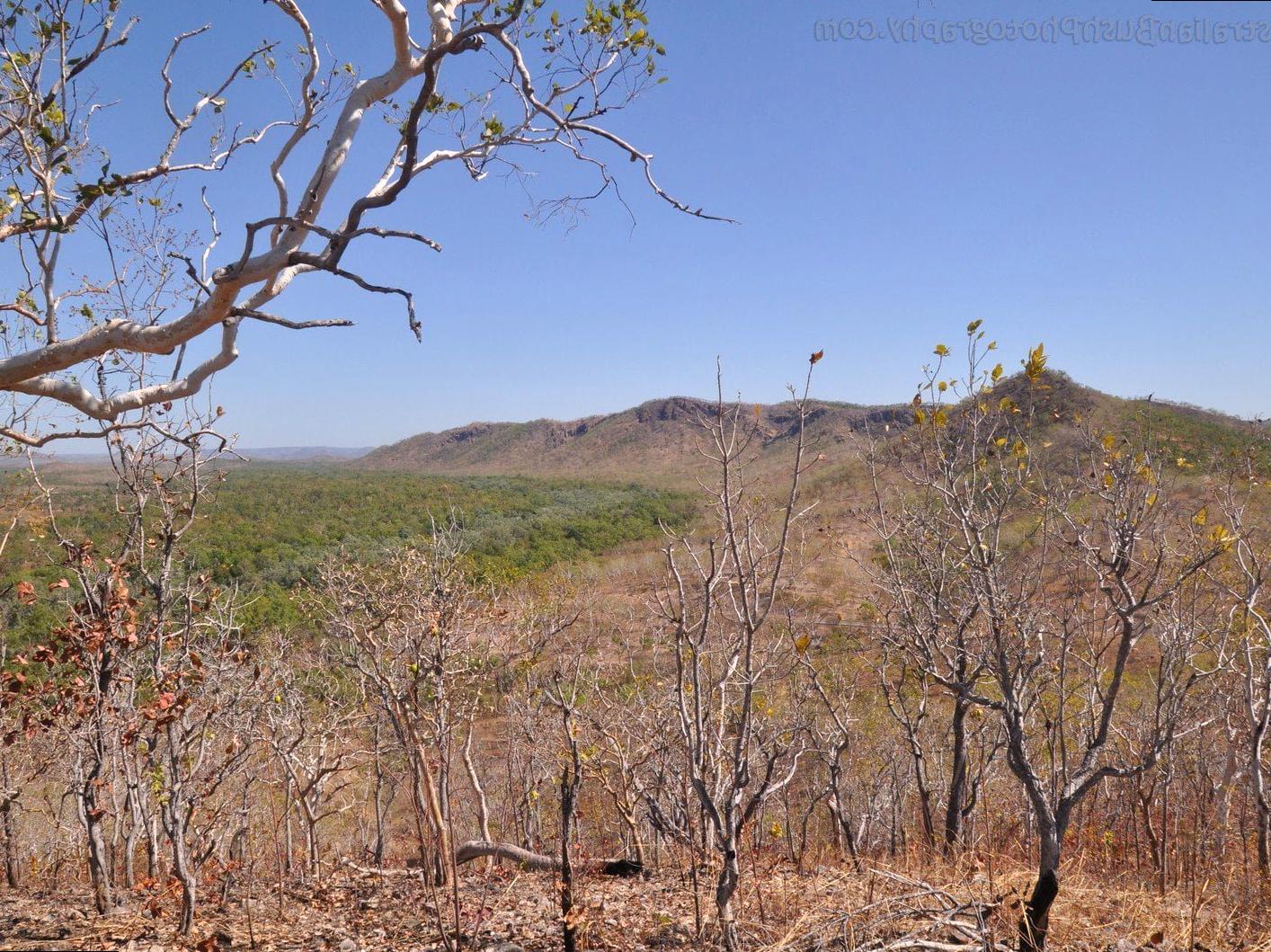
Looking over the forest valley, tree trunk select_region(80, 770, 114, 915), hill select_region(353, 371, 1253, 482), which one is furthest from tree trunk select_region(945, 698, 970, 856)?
hill select_region(353, 371, 1253, 482)

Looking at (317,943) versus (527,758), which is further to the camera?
(527,758)

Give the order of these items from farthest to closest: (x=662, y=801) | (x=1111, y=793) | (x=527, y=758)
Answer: (x=527, y=758), (x=1111, y=793), (x=662, y=801)

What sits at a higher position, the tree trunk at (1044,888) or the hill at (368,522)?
the hill at (368,522)

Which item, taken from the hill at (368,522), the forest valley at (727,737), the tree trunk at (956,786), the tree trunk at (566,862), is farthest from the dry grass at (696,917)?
the hill at (368,522)

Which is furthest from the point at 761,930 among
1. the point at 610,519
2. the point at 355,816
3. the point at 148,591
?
the point at 610,519

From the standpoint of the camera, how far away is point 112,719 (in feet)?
17.1

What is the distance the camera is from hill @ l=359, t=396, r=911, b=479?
3423 inches

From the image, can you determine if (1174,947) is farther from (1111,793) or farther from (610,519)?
(610,519)

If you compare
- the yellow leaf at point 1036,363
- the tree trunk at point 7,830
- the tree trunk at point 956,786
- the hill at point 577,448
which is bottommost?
the tree trunk at point 7,830

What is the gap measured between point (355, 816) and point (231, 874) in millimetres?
11309

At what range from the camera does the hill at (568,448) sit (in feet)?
285

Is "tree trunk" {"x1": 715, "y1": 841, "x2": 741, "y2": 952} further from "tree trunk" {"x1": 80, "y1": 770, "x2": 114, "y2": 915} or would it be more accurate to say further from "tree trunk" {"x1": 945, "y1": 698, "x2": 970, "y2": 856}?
"tree trunk" {"x1": 80, "y1": 770, "x2": 114, "y2": 915}

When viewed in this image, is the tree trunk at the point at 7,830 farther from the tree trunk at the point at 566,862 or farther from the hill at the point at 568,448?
the hill at the point at 568,448

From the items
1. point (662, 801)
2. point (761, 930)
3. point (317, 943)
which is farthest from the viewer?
point (662, 801)
